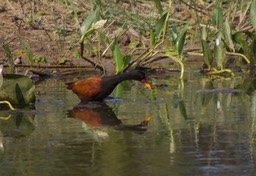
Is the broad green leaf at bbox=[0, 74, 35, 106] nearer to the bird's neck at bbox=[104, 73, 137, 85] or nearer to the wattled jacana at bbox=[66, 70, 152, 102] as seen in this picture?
the wattled jacana at bbox=[66, 70, 152, 102]

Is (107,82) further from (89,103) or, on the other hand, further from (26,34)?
(26,34)

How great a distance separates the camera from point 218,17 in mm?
10336

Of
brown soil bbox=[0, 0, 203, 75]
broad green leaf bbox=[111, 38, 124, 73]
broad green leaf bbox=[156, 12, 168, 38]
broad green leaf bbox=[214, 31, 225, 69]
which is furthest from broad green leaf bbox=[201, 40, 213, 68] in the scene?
brown soil bbox=[0, 0, 203, 75]

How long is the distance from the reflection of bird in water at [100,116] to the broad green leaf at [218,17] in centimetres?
300

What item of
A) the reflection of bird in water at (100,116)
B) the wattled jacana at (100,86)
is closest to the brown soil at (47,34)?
the wattled jacana at (100,86)

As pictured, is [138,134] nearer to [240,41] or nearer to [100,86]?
[100,86]

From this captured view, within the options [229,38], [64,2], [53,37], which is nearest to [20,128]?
[229,38]

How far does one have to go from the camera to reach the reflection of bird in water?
643cm

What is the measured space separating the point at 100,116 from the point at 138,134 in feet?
3.38

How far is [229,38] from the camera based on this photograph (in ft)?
33.1

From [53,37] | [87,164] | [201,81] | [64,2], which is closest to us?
[87,164]

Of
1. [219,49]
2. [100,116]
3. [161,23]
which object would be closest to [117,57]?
[161,23]

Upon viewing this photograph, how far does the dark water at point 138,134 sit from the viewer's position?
4.93 meters

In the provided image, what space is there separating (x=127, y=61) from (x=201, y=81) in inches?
36.7
